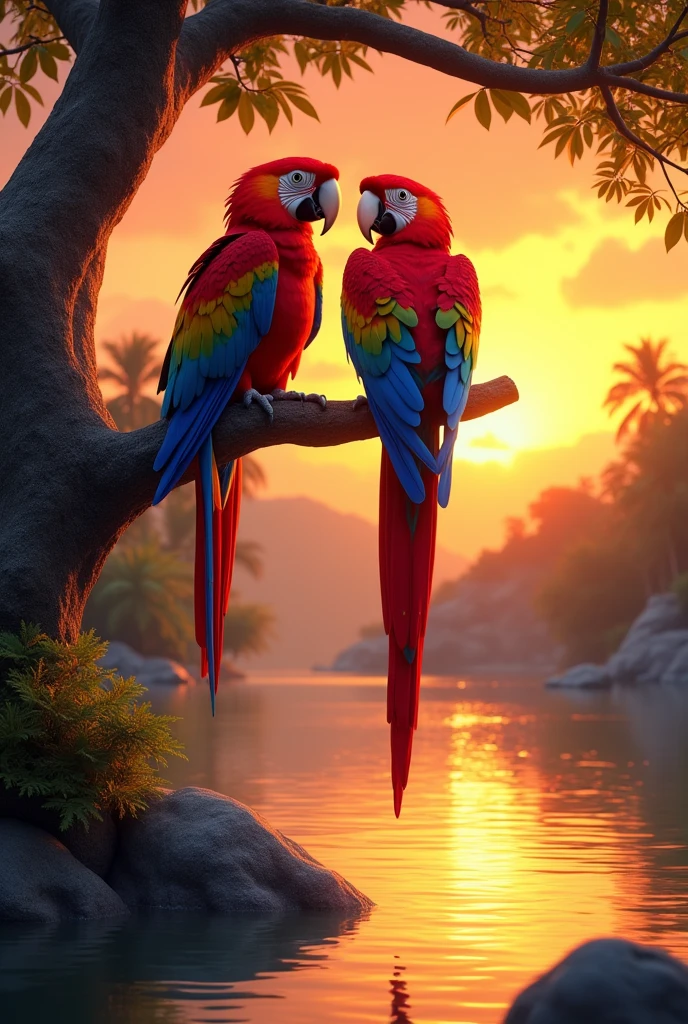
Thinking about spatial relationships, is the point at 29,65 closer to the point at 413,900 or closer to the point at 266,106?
the point at 266,106

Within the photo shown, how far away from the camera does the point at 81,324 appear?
6746 mm

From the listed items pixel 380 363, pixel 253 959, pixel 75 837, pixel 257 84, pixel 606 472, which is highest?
pixel 606 472

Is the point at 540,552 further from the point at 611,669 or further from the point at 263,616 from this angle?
the point at 611,669

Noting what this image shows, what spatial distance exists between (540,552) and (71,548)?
198ft

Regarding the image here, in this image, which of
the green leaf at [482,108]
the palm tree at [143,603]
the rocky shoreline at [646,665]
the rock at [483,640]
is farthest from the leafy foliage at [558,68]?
the rock at [483,640]

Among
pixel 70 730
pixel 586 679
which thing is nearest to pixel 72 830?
pixel 70 730

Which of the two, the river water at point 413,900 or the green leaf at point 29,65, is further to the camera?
the green leaf at point 29,65

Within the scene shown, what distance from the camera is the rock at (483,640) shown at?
60.8 metres

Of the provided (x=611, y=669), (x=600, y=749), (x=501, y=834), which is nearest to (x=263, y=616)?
(x=611, y=669)

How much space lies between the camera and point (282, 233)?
5.71m

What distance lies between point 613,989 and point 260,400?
312 cm

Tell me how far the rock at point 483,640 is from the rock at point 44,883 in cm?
5263

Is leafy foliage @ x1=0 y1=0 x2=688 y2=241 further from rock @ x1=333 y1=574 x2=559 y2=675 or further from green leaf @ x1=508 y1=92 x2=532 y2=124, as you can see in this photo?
rock @ x1=333 y1=574 x2=559 y2=675

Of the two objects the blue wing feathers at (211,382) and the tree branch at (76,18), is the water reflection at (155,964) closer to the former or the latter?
the blue wing feathers at (211,382)
